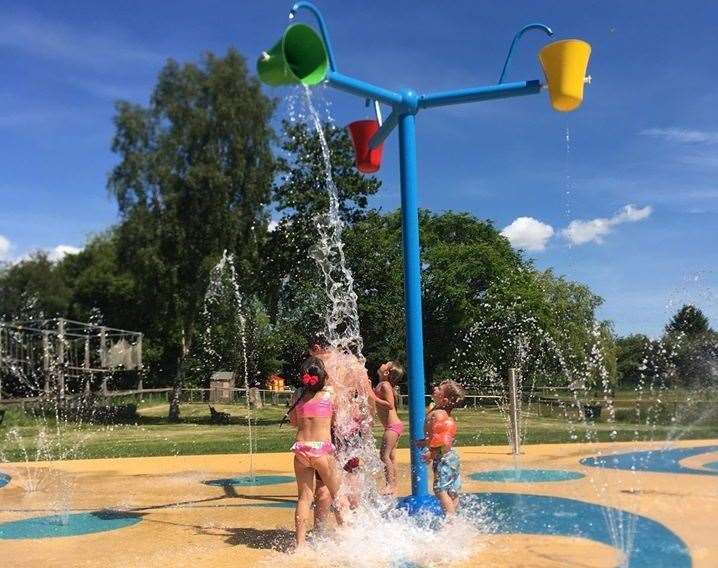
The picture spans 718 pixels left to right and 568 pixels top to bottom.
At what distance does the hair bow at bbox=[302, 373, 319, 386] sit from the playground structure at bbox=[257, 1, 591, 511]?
3.63ft

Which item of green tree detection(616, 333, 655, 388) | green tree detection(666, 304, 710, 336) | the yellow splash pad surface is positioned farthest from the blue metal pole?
green tree detection(666, 304, 710, 336)

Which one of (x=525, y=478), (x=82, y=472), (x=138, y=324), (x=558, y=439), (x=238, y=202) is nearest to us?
(x=525, y=478)

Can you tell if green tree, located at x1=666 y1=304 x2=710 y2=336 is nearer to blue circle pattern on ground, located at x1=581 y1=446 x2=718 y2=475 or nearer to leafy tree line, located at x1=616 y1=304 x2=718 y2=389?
leafy tree line, located at x1=616 y1=304 x2=718 y2=389

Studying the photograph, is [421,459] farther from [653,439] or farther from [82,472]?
[653,439]

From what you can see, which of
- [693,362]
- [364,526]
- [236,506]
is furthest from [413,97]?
[693,362]

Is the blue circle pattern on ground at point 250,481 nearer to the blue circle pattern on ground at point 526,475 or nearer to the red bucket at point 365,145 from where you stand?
the blue circle pattern on ground at point 526,475

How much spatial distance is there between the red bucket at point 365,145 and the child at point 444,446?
2.51 metres

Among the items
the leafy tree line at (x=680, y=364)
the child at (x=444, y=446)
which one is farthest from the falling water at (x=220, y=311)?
the leafy tree line at (x=680, y=364)

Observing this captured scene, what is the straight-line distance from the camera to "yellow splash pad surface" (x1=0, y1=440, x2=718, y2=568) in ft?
17.5

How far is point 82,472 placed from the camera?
10.8m

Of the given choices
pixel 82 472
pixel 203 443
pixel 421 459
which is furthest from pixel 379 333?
pixel 421 459

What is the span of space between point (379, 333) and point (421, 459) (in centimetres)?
1998

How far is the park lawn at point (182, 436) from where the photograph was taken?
45.5 ft

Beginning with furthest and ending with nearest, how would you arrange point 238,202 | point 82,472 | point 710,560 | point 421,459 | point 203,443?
1. point 238,202
2. point 203,443
3. point 82,472
4. point 421,459
5. point 710,560
